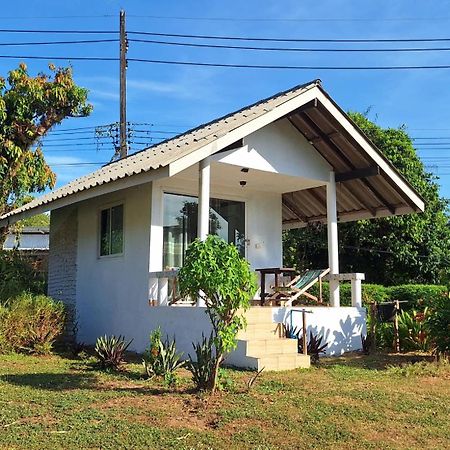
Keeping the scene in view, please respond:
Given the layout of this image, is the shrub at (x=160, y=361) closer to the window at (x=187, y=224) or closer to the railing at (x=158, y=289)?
the railing at (x=158, y=289)

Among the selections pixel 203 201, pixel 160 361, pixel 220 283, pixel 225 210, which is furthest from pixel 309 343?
pixel 225 210

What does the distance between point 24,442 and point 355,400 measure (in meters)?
3.78

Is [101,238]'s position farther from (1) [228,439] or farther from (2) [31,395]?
(1) [228,439]

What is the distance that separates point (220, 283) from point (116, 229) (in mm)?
6126

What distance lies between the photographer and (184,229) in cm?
1227

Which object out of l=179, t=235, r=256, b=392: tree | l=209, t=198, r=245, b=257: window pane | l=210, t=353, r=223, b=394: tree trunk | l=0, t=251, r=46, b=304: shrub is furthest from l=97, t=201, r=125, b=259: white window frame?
l=210, t=353, r=223, b=394: tree trunk

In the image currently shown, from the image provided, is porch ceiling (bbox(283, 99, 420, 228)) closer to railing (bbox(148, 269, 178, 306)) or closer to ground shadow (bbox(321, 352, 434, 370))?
ground shadow (bbox(321, 352, 434, 370))

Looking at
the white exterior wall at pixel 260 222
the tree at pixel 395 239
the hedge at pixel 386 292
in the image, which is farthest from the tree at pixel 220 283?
the tree at pixel 395 239

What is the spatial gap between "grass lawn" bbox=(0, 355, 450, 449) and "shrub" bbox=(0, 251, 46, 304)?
5.17 m

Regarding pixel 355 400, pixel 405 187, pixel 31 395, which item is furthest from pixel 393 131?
pixel 31 395

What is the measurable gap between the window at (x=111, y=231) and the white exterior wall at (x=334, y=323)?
13.1ft

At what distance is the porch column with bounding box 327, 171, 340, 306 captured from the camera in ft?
39.4

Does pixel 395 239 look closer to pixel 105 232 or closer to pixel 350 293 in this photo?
pixel 350 293

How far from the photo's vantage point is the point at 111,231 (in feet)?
41.3
